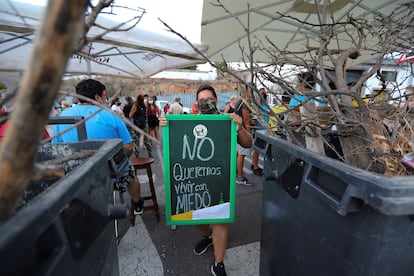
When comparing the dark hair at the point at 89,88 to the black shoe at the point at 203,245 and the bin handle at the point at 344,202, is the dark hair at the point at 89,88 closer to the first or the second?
the black shoe at the point at 203,245

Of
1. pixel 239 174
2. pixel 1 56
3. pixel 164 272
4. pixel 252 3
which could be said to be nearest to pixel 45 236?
pixel 164 272

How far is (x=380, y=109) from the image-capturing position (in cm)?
156

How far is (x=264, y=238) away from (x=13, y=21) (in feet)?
11.8

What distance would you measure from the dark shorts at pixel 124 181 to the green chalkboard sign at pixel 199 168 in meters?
0.65

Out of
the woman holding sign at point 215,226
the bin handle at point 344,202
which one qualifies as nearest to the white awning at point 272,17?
the woman holding sign at point 215,226

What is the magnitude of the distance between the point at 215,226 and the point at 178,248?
65cm

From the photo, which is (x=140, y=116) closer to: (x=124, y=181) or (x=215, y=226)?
(x=124, y=181)

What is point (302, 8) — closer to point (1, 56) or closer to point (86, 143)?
point (86, 143)

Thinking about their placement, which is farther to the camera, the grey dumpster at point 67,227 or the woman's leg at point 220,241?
the woman's leg at point 220,241

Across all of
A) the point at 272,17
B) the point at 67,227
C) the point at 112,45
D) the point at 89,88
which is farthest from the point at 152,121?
the point at 67,227

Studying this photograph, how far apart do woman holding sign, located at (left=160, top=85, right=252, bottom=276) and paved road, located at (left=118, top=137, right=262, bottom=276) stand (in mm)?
113

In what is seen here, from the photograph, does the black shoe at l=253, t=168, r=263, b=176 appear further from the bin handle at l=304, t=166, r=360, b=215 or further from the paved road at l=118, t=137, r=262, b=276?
the bin handle at l=304, t=166, r=360, b=215

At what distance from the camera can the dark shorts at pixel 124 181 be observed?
91.3 inches

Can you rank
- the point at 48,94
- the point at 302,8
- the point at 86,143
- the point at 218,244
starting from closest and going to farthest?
1. the point at 48,94
2. the point at 86,143
3. the point at 218,244
4. the point at 302,8
